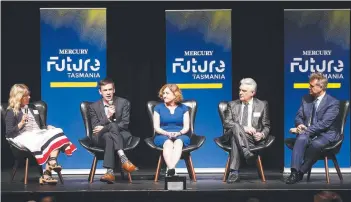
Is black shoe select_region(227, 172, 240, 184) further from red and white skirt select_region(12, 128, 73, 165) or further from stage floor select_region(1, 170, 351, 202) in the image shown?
red and white skirt select_region(12, 128, 73, 165)

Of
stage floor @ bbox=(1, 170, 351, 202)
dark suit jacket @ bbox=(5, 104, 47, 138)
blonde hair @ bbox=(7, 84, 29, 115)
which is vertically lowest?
stage floor @ bbox=(1, 170, 351, 202)

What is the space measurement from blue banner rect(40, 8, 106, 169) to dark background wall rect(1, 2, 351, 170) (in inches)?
4.8

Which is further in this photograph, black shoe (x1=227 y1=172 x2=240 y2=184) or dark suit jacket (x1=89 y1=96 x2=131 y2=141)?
dark suit jacket (x1=89 y1=96 x2=131 y2=141)

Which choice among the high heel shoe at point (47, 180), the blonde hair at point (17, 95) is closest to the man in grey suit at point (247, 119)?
the high heel shoe at point (47, 180)

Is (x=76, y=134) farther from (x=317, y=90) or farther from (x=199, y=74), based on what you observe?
(x=317, y=90)

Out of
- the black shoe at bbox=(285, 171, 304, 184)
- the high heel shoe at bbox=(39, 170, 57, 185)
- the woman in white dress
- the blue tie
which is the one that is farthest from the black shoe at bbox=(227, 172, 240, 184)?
the high heel shoe at bbox=(39, 170, 57, 185)

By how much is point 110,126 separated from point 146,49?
170 cm

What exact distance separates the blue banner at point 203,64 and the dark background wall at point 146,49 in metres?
0.10

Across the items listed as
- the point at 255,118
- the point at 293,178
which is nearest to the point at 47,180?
the point at 255,118

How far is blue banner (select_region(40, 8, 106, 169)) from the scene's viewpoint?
1056 cm

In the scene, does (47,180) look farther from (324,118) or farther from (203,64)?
(324,118)

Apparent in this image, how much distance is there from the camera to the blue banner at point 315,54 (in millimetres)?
10539
